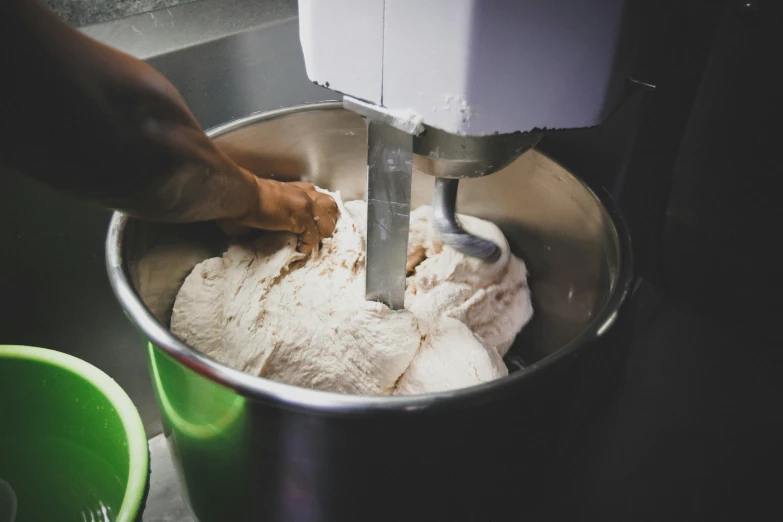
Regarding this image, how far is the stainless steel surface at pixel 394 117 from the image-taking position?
0.37m

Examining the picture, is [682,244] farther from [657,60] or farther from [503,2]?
[503,2]

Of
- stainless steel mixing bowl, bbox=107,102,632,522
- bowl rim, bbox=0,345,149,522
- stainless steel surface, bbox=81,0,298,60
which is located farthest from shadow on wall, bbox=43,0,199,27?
bowl rim, bbox=0,345,149,522

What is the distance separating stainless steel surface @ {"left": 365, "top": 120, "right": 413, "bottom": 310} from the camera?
16.4 inches

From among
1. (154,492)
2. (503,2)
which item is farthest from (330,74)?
(154,492)

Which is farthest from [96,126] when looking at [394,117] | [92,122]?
[394,117]

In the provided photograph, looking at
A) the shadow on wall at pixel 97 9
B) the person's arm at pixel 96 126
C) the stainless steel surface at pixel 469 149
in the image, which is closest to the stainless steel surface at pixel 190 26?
the shadow on wall at pixel 97 9

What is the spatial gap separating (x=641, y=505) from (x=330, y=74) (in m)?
0.56

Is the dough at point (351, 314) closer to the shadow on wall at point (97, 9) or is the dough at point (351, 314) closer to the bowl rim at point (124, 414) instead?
the bowl rim at point (124, 414)

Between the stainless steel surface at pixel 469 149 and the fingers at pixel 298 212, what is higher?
the stainless steel surface at pixel 469 149

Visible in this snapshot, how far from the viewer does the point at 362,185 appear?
2.31 feet

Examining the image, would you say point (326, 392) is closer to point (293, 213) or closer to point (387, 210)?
point (387, 210)

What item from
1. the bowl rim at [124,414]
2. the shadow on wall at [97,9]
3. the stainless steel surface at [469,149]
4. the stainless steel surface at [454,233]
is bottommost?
the bowl rim at [124,414]

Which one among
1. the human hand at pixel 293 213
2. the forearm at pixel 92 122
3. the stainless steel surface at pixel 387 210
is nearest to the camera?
the forearm at pixel 92 122

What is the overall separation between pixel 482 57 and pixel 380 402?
204mm
